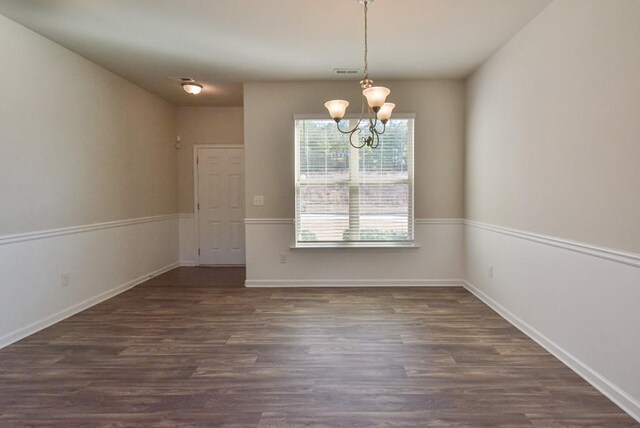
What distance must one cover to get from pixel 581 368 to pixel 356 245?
2.56 metres

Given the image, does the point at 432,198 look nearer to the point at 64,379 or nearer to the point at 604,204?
the point at 604,204

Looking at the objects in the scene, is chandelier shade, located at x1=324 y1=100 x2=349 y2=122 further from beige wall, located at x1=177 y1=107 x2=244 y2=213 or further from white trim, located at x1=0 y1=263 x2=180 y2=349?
beige wall, located at x1=177 y1=107 x2=244 y2=213

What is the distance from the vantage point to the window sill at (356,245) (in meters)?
4.46

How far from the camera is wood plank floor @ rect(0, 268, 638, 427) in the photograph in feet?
6.38

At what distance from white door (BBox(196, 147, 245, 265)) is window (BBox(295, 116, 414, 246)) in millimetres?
1820

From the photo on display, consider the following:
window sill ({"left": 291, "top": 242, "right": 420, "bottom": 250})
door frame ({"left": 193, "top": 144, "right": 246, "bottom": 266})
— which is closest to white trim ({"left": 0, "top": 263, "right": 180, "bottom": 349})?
door frame ({"left": 193, "top": 144, "right": 246, "bottom": 266})

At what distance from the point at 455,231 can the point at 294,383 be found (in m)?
3.07

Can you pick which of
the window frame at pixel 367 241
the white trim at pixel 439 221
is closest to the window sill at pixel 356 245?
the window frame at pixel 367 241

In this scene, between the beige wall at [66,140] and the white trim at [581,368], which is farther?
the beige wall at [66,140]

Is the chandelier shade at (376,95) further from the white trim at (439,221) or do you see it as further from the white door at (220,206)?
the white door at (220,206)

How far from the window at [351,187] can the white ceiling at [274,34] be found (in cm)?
76

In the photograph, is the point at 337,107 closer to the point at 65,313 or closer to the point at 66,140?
the point at 66,140

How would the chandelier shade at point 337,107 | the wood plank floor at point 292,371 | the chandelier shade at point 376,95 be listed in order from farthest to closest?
the chandelier shade at point 337,107 < the chandelier shade at point 376,95 < the wood plank floor at point 292,371

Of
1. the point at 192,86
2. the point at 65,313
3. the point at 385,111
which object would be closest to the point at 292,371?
the point at 385,111
